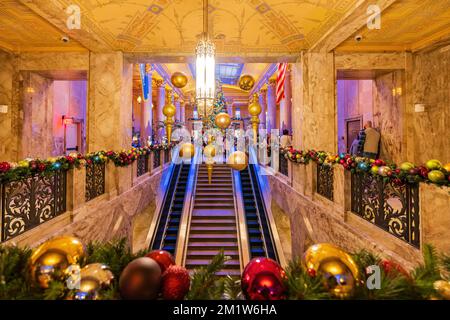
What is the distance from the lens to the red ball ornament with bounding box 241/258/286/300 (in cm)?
123

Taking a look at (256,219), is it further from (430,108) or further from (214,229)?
(430,108)

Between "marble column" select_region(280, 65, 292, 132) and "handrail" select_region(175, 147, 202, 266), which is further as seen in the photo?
"marble column" select_region(280, 65, 292, 132)

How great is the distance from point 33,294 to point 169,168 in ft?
34.6

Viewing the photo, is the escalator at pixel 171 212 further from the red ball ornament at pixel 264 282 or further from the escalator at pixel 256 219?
the red ball ornament at pixel 264 282

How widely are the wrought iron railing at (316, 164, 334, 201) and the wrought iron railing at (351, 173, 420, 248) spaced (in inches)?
35.4

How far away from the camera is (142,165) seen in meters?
9.12

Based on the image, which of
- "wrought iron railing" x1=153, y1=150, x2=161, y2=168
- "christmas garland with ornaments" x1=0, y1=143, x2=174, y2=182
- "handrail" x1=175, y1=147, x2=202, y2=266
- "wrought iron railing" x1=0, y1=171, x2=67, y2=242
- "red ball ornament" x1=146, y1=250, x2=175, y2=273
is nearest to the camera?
"red ball ornament" x1=146, y1=250, x2=175, y2=273

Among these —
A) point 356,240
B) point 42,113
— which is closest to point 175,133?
point 42,113

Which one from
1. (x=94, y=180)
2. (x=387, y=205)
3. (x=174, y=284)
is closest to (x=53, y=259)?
(x=174, y=284)

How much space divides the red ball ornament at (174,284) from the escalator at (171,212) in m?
6.21

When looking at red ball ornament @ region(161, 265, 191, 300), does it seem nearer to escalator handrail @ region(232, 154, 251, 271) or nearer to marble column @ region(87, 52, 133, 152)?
escalator handrail @ region(232, 154, 251, 271)

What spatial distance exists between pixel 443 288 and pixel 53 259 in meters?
1.87

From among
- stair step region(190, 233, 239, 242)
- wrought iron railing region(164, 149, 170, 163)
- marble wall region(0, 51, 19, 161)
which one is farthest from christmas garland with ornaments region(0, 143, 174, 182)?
wrought iron railing region(164, 149, 170, 163)
